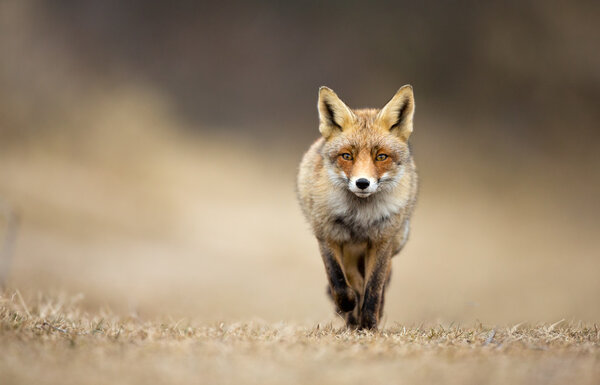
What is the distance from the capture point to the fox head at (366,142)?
4168mm

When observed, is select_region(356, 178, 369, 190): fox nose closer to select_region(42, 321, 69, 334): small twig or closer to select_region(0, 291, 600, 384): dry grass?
select_region(0, 291, 600, 384): dry grass

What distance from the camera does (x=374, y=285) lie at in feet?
14.9

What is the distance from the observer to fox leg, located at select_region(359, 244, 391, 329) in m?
4.46

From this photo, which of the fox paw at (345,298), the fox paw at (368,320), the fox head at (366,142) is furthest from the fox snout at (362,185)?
the fox paw at (368,320)

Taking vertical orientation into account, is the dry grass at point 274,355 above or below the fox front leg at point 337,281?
below

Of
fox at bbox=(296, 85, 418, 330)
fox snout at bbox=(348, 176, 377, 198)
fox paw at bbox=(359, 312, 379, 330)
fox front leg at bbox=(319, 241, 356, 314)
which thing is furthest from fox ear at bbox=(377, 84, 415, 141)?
fox paw at bbox=(359, 312, 379, 330)

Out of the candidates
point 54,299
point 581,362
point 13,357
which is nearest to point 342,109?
point 581,362

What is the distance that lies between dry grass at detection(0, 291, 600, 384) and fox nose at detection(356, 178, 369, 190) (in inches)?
40.2

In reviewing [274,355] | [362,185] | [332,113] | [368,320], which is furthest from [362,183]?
[274,355]

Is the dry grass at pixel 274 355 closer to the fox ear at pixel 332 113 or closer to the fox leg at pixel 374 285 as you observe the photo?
the fox leg at pixel 374 285

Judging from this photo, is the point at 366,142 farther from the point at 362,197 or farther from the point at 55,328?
the point at 55,328

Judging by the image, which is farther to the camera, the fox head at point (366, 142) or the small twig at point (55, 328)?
the fox head at point (366, 142)

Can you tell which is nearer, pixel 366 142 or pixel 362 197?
pixel 366 142

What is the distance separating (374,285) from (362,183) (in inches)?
38.0
